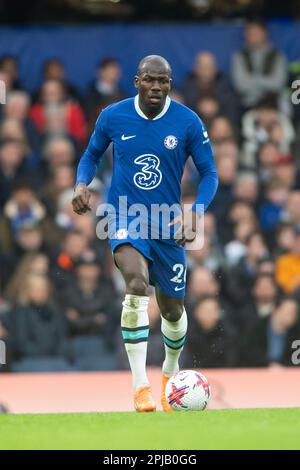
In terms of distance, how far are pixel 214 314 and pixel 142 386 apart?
17.3ft

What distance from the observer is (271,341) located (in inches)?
608

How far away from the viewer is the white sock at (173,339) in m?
10.6

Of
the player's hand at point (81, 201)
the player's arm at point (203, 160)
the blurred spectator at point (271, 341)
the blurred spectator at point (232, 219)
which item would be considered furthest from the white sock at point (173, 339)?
the blurred spectator at point (232, 219)

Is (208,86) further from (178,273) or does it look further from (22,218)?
(178,273)

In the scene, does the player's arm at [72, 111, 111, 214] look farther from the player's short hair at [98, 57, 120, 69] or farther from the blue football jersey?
the player's short hair at [98, 57, 120, 69]

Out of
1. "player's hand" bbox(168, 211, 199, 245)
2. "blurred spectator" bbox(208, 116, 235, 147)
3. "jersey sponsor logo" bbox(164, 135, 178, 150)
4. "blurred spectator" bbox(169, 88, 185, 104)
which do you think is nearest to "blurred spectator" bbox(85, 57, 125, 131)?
"blurred spectator" bbox(169, 88, 185, 104)

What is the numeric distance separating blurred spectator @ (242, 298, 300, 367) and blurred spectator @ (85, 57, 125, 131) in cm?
368

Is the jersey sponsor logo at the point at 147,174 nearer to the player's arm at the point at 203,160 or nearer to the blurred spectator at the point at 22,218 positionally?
the player's arm at the point at 203,160

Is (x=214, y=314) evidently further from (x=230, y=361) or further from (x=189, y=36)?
(x=189, y=36)

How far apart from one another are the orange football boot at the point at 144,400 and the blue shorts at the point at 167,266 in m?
0.96

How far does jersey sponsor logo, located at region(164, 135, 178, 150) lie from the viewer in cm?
1018

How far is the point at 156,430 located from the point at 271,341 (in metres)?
7.15

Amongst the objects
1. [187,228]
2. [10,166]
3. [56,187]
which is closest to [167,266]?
[187,228]

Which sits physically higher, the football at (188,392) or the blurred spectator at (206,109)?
the blurred spectator at (206,109)
